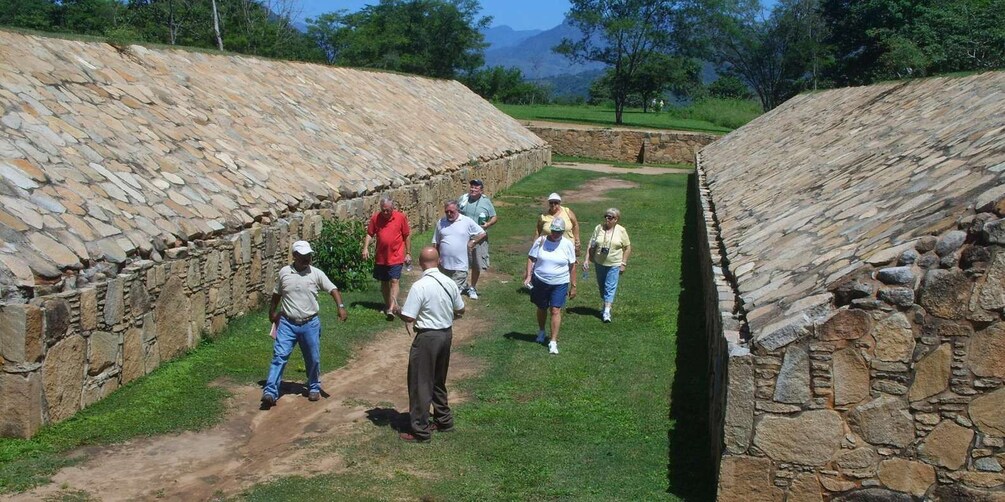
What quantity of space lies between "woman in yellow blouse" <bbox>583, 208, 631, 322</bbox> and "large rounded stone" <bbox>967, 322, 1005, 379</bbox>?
6.24m

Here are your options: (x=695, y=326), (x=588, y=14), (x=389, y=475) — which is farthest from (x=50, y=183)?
(x=588, y=14)

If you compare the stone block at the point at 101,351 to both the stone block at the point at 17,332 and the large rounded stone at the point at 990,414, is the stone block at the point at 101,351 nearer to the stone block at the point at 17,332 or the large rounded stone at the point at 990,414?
the stone block at the point at 17,332

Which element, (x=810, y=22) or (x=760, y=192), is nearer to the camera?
(x=760, y=192)

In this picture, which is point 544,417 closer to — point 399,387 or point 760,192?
point 399,387

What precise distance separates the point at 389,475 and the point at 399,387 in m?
2.45

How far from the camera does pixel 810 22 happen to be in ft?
193

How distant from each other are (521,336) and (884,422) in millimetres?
5897

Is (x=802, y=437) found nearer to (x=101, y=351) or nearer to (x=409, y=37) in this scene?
(x=101, y=351)

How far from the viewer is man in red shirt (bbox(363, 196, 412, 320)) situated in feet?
40.1

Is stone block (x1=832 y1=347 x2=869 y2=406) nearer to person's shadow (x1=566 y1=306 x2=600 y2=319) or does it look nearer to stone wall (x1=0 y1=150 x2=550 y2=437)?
stone wall (x1=0 y1=150 x2=550 y2=437)

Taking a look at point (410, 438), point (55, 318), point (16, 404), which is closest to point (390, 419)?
point (410, 438)

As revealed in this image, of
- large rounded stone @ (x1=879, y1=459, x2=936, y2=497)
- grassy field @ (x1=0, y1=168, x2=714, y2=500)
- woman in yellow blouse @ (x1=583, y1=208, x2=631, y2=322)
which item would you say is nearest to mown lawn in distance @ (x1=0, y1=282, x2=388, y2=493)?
grassy field @ (x1=0, y1=168, x2=714, y2=500)

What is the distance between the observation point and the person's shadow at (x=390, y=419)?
28.1ft

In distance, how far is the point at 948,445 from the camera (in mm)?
6246
